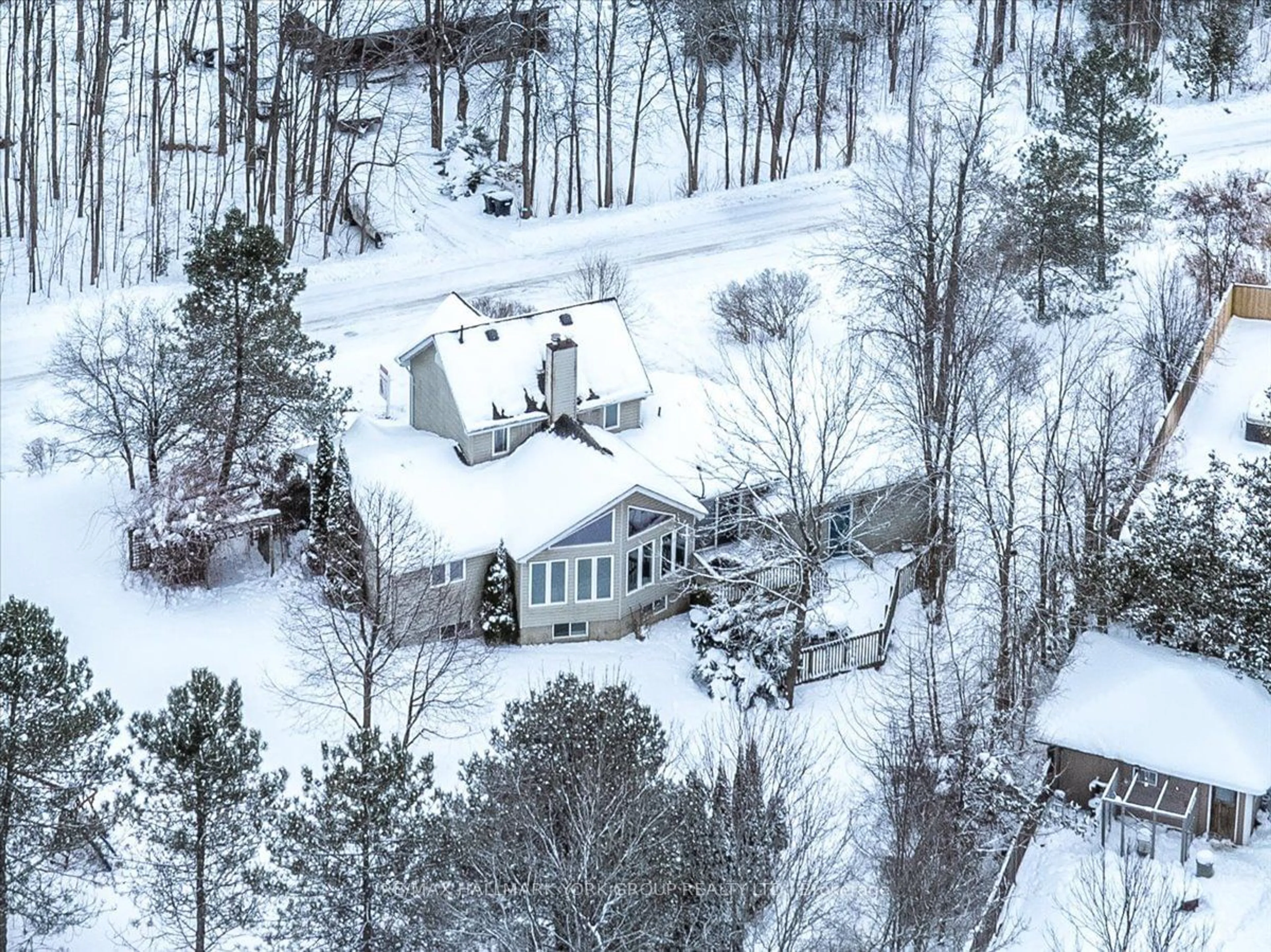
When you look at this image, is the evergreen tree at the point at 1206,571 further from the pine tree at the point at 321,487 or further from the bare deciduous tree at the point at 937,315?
the pine tree at the point at 321,487

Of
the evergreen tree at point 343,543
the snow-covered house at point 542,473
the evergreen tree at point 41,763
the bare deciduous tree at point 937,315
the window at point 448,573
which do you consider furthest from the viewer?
the bare deciduous tree at point 937,315

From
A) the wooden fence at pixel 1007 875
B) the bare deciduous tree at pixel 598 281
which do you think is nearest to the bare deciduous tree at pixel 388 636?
the wooden fence at pixel 1007 875

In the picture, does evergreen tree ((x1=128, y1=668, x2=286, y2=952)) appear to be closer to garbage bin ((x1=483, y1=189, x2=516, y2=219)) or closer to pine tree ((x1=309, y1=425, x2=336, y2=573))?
pine tree ((x1=309, y1=425, x2=336, y2=573))

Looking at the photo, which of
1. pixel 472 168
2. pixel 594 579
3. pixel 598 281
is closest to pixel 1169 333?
pixel 598 281

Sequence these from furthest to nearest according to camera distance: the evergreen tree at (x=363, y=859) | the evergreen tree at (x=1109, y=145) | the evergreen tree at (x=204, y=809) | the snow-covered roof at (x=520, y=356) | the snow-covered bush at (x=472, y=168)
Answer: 1. the snow-covered bush at (x=472, y=168)
2. the evergreen tree at (x=1109, y=145)
3. the snow-covered roof at (x=520, y=356)
4. the evergreen tree at (x=204, y=809)
5. the evergreen tree at (x=363, y=859)

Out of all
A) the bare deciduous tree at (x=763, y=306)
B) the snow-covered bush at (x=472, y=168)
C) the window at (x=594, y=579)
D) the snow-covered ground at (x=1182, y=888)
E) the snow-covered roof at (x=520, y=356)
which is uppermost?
the snow-covered bush at (x=472, y=168)

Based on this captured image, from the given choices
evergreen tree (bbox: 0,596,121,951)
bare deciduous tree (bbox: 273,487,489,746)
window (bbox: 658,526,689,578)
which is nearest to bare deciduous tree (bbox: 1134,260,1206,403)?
window (bbox: 658,526,689,578)

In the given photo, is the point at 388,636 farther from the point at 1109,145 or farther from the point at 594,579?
the point at 1109,145
